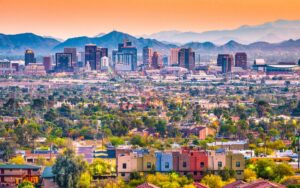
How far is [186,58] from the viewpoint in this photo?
171 m

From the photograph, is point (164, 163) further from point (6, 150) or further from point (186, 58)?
point (186, 58)

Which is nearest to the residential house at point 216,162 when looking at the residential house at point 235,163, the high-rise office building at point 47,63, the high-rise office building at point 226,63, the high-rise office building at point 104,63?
the residential house at point 235,163

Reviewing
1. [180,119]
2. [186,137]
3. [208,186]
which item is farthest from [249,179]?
[180,119]

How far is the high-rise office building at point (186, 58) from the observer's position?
16988cm

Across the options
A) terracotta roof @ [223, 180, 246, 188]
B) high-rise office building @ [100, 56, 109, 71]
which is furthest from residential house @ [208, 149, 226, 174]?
high-rise office building @ [100, 56, 109, 71]

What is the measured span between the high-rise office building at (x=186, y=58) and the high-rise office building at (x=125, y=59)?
9087 mm

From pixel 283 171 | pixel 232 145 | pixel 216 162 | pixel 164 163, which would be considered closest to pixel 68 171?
pixel 164 163

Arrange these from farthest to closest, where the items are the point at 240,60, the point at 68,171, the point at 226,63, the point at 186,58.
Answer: the point at 186,58 < the point at 240,60 < the point at 226,63 < the point at 68,171

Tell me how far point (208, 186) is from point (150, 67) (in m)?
139

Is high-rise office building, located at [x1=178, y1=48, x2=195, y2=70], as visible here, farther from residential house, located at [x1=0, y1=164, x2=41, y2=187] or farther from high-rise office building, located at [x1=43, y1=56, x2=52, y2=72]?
residential house, located at [x1=0, y1=164, x2=41, y2=187]

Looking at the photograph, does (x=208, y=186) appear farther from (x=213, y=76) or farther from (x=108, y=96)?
(x=213, y=76)

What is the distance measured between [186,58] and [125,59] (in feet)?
41.8

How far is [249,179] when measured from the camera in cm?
2872

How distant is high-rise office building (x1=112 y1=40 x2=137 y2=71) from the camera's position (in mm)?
174250
